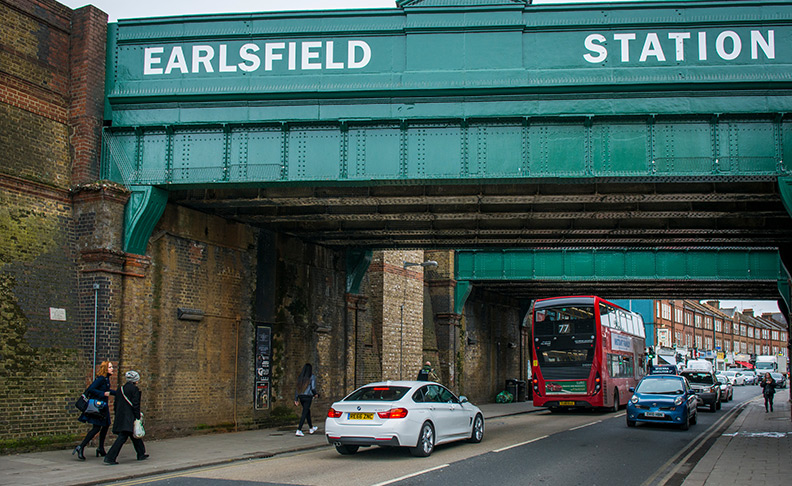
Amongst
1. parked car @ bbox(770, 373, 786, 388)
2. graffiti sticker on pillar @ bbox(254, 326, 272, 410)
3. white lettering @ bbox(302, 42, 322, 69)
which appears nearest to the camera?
white lettering @ bbox(302, 42, 322, 69)

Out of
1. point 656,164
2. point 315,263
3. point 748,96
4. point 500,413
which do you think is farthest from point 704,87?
point 500,413

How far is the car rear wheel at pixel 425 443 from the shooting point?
524 inches

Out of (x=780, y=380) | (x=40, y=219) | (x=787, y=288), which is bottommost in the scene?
(x=780, y=380)

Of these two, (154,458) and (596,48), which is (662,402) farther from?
(154,458)

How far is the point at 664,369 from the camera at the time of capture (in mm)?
43844

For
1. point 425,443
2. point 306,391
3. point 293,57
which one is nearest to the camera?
Result: point 425,443

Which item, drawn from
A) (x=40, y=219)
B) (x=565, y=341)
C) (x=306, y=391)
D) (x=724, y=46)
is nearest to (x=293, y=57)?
(x=40, y=219)

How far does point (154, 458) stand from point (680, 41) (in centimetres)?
1316

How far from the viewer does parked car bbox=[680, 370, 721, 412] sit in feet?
97.1

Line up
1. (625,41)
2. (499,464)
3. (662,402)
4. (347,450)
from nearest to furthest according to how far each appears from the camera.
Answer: (499,464) → (347,450) → (625,41) → (662,402)

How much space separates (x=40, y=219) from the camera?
14.5 m

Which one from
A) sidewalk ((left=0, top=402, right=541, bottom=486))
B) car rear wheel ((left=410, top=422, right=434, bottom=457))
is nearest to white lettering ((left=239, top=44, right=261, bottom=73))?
sidewalk ((left=0, top=402, right=541, bottom=486))

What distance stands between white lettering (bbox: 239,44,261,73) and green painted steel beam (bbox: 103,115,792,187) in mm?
1366

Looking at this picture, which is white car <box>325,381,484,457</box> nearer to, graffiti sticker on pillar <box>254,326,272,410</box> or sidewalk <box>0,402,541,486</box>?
sidewalk <box>0,402,541,486</box>
